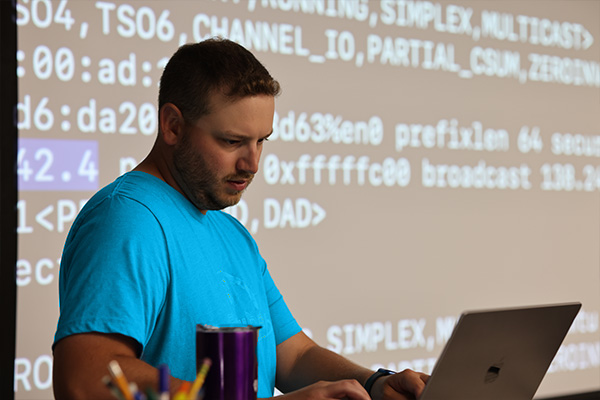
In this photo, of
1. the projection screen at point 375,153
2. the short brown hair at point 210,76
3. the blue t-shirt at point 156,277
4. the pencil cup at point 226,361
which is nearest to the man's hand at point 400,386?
the blue t-shirt at point 156,277

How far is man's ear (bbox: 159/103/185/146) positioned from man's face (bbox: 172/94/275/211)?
2 cm

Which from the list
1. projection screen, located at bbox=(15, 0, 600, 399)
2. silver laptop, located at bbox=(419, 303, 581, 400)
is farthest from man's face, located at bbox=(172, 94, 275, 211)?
projection screen, located at bbox=(15, 0, 600, 399)

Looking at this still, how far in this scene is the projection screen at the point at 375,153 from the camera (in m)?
2.51

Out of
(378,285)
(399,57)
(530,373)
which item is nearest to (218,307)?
(530,373)

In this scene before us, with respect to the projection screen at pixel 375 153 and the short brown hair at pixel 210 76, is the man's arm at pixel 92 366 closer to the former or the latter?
the short brown hair at pixel 210 76

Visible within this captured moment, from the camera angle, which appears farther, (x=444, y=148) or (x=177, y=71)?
(x=444, y=148)

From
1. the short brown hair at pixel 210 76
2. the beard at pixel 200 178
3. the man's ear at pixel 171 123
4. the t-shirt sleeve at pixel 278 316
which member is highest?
the short brown hair at pixel 210 76

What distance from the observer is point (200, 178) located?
1425 millimetres

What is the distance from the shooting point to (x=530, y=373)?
1.38m

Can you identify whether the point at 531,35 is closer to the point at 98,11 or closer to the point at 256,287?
the point at 98,11

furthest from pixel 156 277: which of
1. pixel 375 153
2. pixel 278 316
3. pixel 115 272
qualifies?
pixel 375 153

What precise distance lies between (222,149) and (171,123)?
124 millimetres

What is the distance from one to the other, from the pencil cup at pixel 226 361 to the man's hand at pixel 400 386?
414 millimetres

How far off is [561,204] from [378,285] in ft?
3.93
